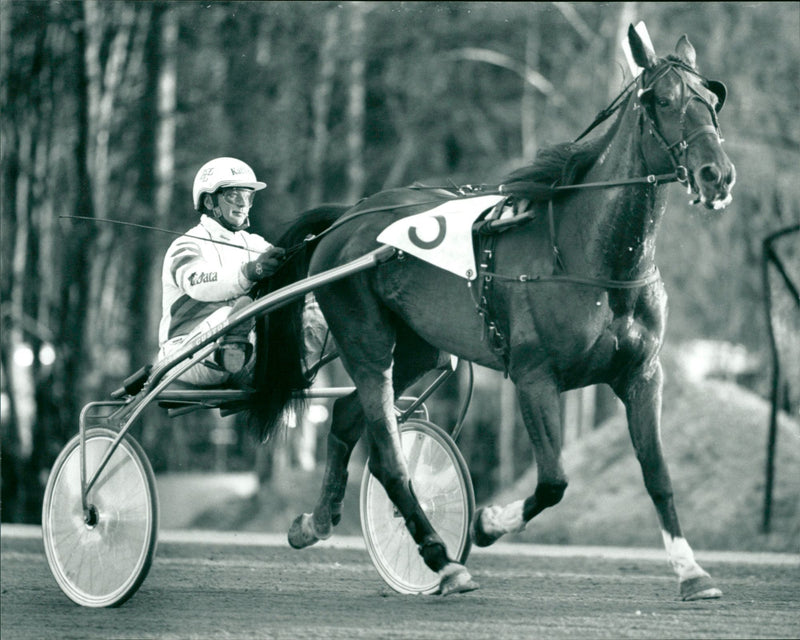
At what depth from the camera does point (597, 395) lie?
Result: 21.8m

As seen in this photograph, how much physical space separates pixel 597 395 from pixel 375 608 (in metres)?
15.9


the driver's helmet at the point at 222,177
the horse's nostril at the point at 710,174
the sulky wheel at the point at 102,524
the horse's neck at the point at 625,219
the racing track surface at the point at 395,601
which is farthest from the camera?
the driver's helmet at the point at 222,177

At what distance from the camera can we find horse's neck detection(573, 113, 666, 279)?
5.78 meters

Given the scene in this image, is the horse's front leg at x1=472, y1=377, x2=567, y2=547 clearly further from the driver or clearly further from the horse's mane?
the driver

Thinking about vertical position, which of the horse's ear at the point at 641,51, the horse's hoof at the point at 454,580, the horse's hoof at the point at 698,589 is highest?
the horse's ear at the point at 641,51

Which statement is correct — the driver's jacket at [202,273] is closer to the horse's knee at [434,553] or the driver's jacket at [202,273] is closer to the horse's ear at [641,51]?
the horse's knee at [434,553]

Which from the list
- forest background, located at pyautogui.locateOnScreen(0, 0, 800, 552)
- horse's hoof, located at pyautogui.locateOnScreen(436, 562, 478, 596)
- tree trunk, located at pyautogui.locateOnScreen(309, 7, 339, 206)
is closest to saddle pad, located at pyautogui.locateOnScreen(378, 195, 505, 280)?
horse's hoof, located at pyautogui.locateOnScreen(436, 562, 478, 596)

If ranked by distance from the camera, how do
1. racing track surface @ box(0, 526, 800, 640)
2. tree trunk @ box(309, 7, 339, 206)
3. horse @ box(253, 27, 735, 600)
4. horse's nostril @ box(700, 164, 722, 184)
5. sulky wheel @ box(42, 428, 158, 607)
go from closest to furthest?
horse's nostril @ box(700, 164, 722, 184) → racing track surface @ box(0, 526, 800, 640) → horse @ box(253, 27, 735, 600) → sulky wheel @ box(42, 428, 158, 607) → tree trunk @ box(309, 7, 339, 206)

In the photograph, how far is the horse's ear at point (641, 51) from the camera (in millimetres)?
5738

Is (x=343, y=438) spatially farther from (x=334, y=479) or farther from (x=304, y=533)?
(x=304, y=533)

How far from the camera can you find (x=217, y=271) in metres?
6.83

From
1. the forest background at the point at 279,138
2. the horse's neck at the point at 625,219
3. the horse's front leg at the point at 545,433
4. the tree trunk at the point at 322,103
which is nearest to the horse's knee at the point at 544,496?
the horse's front leg at the point at 545,433

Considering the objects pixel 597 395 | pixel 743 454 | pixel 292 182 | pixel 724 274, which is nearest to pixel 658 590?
pixel 743 454

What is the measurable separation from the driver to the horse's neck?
1572 millimetres
